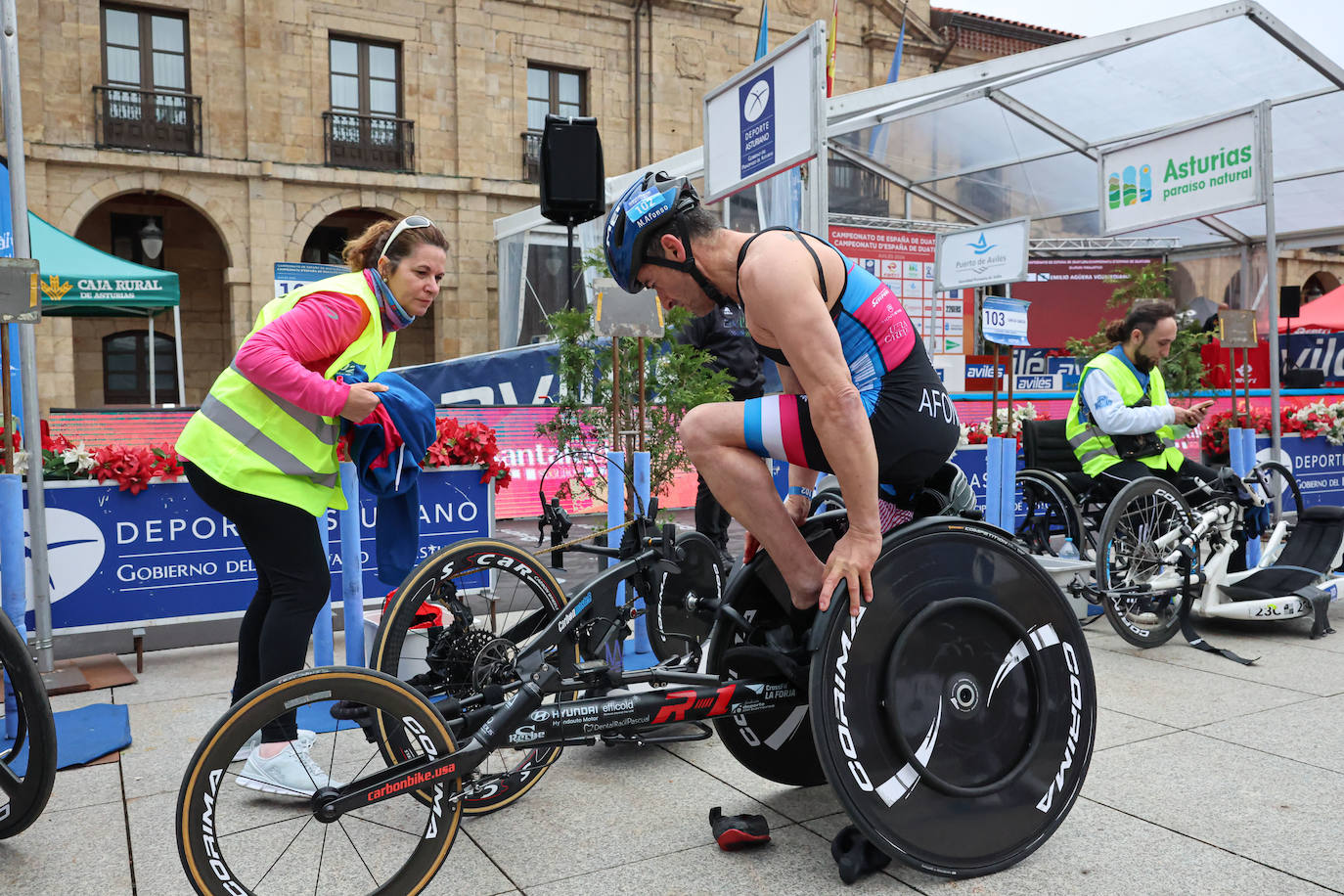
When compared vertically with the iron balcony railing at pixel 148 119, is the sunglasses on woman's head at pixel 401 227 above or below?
below

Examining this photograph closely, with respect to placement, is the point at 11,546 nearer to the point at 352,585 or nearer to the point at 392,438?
the point at 352,585

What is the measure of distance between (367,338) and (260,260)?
1777 cm

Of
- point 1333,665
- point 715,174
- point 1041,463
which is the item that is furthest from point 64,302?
point 1333,665

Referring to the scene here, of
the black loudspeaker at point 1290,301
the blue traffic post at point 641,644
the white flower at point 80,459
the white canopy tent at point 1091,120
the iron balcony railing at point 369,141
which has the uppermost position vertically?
the iron balcony railing at point 369,141

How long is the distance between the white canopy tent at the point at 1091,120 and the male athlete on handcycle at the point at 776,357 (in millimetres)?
7187

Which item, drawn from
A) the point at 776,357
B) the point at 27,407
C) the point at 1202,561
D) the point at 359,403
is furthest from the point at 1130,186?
the point at 27,407

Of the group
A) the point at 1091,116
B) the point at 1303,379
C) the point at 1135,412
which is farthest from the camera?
the point at 1303,379

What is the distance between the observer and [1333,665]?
16.1 feet

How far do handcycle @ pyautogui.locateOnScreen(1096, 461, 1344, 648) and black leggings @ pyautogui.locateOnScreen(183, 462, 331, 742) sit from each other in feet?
12.2

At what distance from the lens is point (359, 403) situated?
10.2ft

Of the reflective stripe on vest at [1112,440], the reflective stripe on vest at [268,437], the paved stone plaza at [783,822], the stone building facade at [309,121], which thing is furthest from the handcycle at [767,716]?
the stone building facade at [309,121]

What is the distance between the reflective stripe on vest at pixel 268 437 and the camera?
312 centimetres

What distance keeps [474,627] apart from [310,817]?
0.76 meters

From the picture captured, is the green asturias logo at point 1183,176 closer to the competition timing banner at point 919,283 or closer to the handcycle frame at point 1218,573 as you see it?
the handcycle frame at point 1218,573
